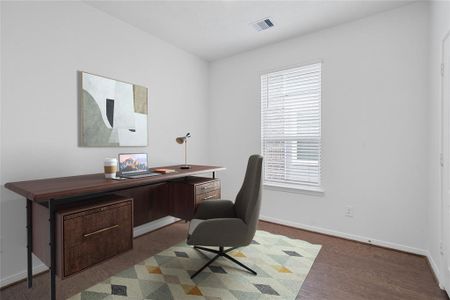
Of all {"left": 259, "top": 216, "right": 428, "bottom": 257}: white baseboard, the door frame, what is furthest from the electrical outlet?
the door frame

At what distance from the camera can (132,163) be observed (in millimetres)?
2166

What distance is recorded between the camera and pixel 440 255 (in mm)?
1854

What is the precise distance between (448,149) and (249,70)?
2.47 m

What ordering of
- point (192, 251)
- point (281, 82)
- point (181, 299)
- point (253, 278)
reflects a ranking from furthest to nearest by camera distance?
point (281, 82) < point (192, 251) < point (253, 278) < point (181, 299)

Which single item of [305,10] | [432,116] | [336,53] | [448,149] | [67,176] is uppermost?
[305,10]

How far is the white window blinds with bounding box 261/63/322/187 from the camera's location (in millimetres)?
2895

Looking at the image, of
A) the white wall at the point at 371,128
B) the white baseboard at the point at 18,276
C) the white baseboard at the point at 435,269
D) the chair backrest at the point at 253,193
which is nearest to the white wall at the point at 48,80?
the white baseboard at the point at 18,276

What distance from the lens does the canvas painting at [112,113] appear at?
7.41ft

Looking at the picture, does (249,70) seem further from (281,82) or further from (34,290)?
(34,290)

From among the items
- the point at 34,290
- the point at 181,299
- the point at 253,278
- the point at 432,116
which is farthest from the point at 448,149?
the point at 34,290

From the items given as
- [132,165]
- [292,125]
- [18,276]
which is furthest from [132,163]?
[292,125]

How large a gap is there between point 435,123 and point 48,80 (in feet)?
11.2

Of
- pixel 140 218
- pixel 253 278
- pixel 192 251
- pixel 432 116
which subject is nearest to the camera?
pixel 253 278

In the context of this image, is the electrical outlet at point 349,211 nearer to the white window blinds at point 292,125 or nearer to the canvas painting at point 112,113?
the white window blinds at point 292,125
